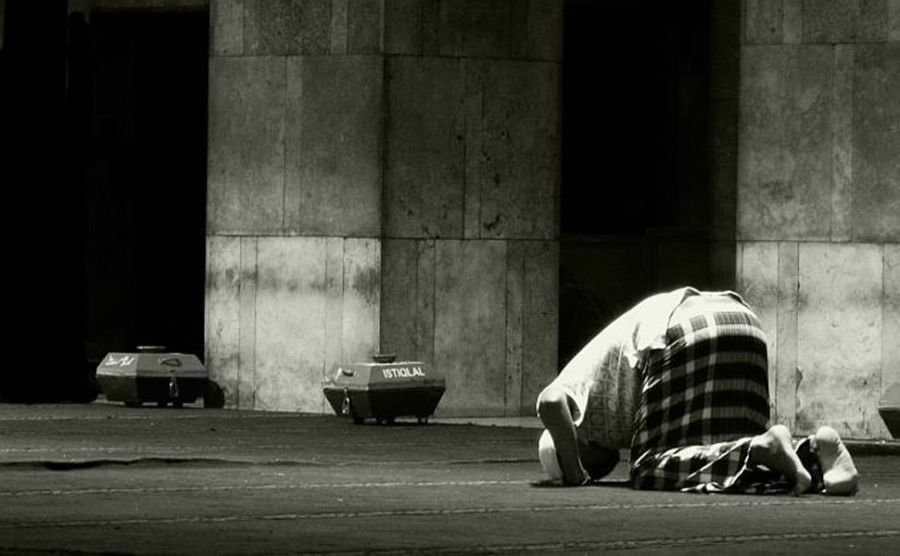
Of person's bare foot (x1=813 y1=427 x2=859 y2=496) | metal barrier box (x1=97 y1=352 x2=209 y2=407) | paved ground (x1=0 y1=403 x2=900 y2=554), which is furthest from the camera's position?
metal barrier box (x1=97 y1=352 x2=209 y2=407)

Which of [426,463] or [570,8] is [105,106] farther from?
[426,463]

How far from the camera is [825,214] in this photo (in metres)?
20.7

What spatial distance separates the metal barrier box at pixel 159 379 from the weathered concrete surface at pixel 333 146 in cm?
157

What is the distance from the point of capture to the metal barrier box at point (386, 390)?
829 inches

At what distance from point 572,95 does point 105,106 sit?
524 centimetres

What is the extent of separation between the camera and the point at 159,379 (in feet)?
77.4

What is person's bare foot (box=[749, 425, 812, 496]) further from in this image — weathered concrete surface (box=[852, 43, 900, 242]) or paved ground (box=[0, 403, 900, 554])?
weathered concrete surface (box=[852, 43, 900, 242])

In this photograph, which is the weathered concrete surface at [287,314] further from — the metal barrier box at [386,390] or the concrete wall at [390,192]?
the metal barrier box at [386,390]

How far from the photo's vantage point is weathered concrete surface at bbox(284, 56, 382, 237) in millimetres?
22906

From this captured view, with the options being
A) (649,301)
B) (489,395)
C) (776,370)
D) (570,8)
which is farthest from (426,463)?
(570,8)

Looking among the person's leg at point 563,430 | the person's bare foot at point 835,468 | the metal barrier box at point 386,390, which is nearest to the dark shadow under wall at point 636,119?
the metal barrier box at point 386,390

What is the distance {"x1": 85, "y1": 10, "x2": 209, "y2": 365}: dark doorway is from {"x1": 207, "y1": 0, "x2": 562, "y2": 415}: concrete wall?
6083 millimetres

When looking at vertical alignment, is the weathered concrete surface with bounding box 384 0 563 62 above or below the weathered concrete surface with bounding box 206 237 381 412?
above

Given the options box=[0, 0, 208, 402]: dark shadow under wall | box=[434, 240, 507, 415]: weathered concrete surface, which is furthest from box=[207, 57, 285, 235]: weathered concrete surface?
box=[0, 0, 208, 402]: dark shadow under wall
